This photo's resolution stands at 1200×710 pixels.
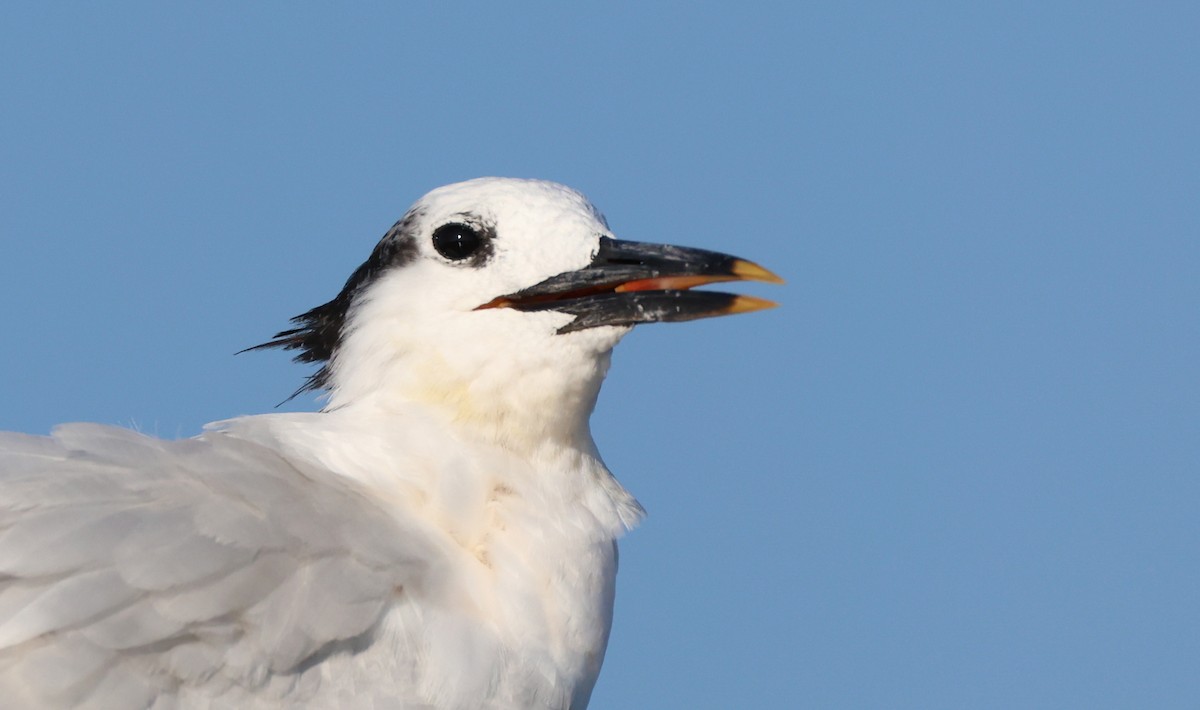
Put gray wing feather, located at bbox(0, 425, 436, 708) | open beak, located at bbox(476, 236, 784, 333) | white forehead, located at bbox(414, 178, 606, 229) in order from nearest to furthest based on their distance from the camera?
gray wing feather, located at bbox(0, 425, 436, 708) → open beak, located at bbox(476, 236, 784, 333) → white forehead, located at bbox(414, 178, 606, 229)

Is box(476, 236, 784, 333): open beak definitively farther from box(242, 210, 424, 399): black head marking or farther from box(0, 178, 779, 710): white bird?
box(242, 210, 424, 399): black head marking

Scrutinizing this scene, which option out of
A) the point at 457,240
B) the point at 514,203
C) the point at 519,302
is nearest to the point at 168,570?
the point at 519,302

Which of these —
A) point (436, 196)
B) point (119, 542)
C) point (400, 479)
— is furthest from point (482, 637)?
point (436, 196)

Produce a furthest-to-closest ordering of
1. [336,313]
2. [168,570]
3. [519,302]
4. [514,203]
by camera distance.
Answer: [336,313] < [514,203] < [519,302] < [168,570]

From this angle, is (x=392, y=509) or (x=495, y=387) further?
(x=495, y=387)

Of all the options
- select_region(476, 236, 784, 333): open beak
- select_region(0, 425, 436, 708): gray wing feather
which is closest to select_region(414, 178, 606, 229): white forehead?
select_region(476, 236, 784, 333): open beak

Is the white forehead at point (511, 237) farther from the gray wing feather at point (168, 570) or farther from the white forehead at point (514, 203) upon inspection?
the gray wing feather at point (168, 570)

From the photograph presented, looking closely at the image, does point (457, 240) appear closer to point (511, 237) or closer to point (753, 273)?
point (511, 237)
